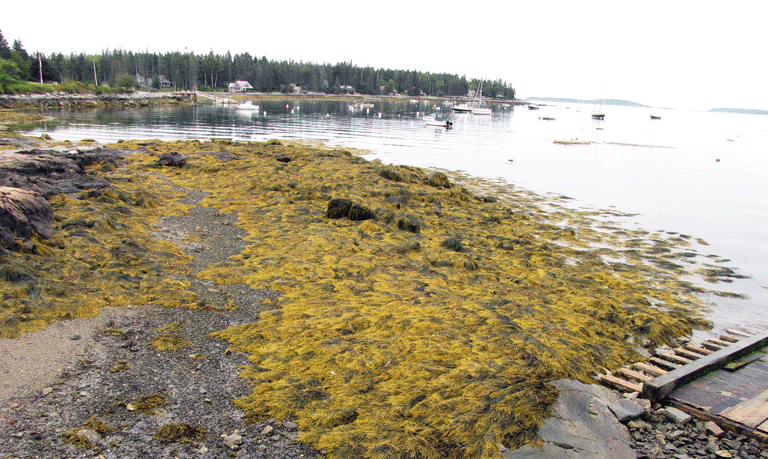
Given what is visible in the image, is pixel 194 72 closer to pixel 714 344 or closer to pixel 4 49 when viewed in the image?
pixel 4 49

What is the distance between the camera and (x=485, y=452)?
465cm

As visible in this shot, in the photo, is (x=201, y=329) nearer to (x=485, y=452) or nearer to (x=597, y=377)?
(x=485, y=452)

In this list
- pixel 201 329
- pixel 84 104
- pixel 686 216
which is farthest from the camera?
pixel 84 104

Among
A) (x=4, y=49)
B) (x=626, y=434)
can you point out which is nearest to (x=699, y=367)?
(x=626, y=434)

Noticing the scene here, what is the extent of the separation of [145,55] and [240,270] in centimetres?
15454

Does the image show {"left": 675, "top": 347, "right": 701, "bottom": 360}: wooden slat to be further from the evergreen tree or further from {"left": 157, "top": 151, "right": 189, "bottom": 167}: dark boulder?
the evergreen tree

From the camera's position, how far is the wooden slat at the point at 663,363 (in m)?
6.66

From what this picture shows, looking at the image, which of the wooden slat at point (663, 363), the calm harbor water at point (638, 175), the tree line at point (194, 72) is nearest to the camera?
the wooden slat at point (663, 363)

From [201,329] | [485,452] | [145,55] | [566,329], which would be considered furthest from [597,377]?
[145,55]

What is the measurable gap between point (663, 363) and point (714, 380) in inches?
24.2

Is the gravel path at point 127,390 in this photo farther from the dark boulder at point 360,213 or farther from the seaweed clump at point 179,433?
the dark boulder at point 360,213

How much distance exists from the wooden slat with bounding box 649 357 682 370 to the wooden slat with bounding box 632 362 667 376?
122 mm

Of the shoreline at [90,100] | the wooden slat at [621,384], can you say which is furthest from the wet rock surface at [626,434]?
the shoreline at [90,100]

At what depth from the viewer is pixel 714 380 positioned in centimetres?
640
